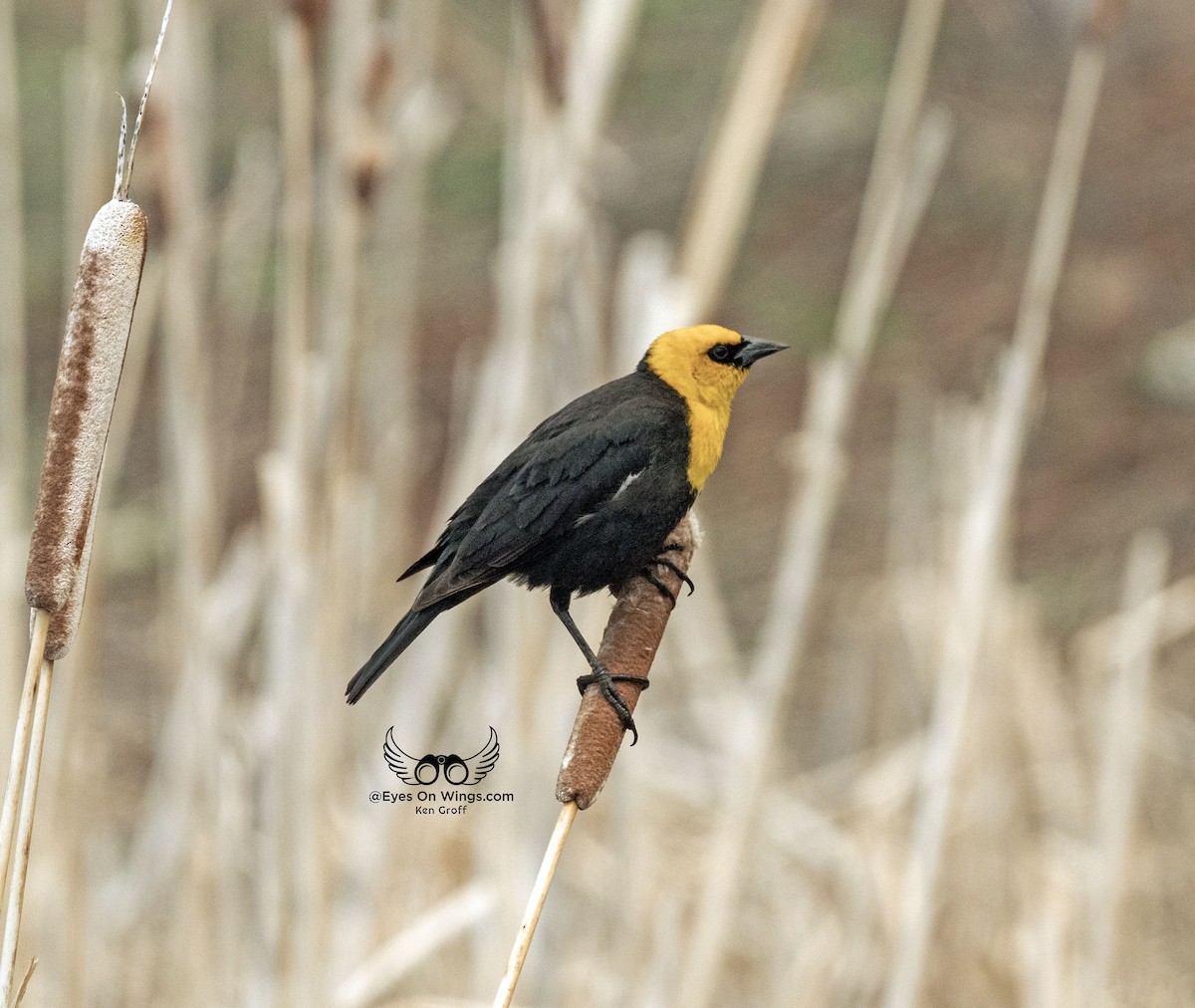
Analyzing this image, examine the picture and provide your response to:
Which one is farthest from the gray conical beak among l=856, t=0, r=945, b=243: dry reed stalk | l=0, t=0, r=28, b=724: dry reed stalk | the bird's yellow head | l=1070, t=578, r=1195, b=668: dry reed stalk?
l=1070, t=578, r=1195, b=668: dry reed stalk

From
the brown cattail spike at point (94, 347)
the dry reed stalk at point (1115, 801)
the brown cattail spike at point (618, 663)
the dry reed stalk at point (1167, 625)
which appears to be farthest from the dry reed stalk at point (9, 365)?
the dry reed stalk at point (1167, 625)

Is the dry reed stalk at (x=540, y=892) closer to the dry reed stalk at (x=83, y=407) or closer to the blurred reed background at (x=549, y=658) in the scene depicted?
the dry reed stalk at (x=83, y=407)

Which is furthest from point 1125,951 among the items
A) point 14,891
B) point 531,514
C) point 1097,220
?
point 1097,220

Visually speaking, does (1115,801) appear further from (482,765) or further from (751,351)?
(751,351)

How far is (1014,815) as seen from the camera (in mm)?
2498

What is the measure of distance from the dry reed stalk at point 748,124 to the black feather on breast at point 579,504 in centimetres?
56

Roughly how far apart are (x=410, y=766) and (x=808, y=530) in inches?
22.9

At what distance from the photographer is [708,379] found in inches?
38.7

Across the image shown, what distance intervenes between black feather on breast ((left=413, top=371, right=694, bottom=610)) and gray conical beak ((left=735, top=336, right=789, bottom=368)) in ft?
0.21

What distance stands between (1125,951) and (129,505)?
345 cm

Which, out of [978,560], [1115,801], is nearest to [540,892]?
[978,560]

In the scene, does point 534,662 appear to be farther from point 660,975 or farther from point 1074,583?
point 1074,583

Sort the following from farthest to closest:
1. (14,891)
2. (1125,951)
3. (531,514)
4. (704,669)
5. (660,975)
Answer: (1125,951)
(704,669)
(660,975)
(531,514)
(14,891)

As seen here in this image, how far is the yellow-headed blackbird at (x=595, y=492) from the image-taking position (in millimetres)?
912
